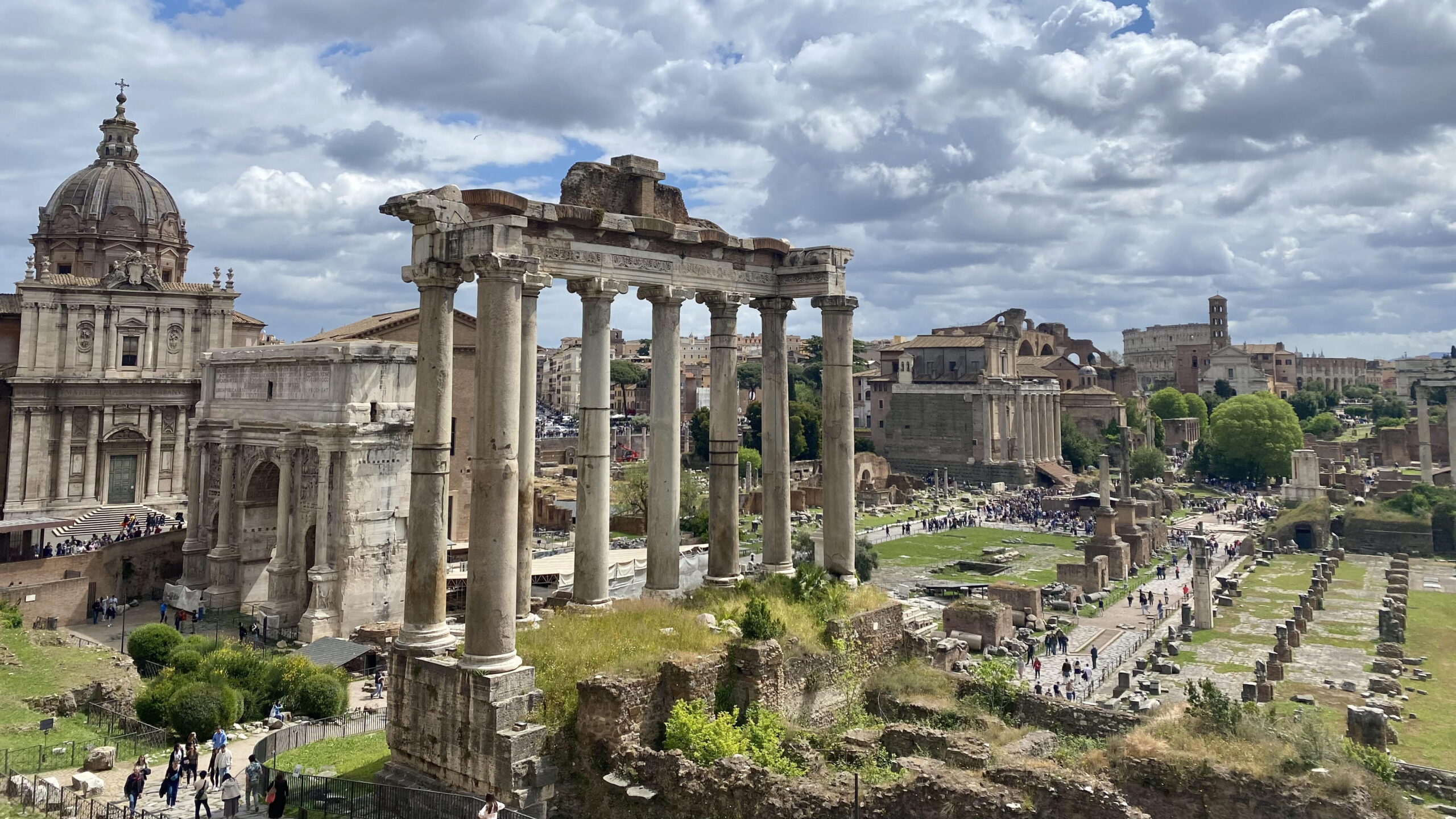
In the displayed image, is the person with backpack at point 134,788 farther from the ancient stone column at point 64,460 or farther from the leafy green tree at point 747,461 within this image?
the leafy green tree at point 747,461

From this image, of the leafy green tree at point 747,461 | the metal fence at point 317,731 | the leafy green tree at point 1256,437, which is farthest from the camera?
the leafy green tree at point 1256,437

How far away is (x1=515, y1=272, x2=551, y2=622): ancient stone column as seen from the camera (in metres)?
11.8

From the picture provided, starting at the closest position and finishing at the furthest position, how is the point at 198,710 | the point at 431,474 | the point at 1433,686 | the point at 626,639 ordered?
the point at 431,474 → the point at 626,639 → the point at 198,710 → the point at 1433,686

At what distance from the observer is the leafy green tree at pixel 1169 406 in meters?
108

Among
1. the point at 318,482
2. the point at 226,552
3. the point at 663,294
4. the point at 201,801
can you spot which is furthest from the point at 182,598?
the point at 663,294

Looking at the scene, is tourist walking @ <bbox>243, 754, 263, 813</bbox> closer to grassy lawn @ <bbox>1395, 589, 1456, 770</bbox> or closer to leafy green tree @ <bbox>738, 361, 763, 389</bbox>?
grassy lawn @ <bbox>1395, 589, 1456, 770</bbox>

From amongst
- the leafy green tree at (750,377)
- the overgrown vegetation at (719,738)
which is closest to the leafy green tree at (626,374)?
the leafy green tree at (750,377)

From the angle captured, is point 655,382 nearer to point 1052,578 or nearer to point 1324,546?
point 1052,578

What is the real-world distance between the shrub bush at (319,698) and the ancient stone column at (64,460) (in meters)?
26.1

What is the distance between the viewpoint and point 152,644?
23.0 meters

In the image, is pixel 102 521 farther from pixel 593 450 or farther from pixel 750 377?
pixel 750 377

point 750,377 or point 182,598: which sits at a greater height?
point 750,377

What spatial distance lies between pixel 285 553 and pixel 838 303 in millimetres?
22628

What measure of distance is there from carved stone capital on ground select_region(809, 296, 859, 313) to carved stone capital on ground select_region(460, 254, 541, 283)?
5.94 meters
